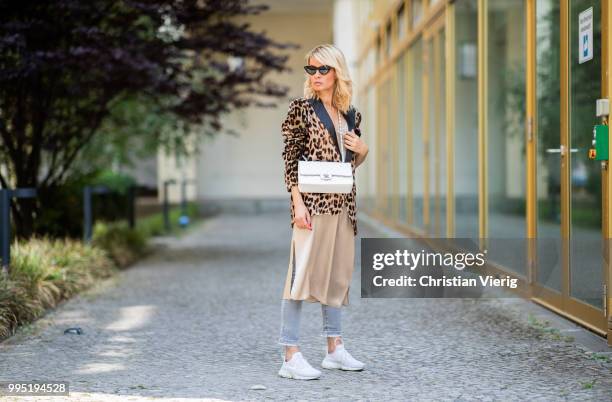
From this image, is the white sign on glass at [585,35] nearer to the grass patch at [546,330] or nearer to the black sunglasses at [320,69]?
the grass patch at [546,330]

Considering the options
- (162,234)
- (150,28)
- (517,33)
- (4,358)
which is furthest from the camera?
(162,234)

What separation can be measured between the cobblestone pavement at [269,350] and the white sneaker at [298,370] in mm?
43

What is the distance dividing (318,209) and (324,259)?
9.9 inches

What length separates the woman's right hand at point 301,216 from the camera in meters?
4.74

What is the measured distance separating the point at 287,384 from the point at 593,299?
2.20 metres

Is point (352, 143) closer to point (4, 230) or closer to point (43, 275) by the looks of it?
point (4, 230)

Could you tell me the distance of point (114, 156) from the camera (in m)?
13.6

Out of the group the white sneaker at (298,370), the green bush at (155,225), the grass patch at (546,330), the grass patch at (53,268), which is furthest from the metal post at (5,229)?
the green bush at (155,225)

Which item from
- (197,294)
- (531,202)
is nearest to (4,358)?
(197,294)

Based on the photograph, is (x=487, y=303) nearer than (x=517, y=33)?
Yes

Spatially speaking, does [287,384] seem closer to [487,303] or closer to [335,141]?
[335,141]

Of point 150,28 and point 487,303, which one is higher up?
point 150,28

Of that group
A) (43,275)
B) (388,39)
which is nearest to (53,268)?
(43,275)

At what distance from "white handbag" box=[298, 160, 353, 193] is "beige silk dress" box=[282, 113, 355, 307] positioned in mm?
151
